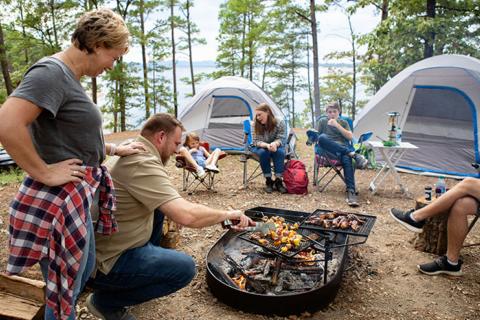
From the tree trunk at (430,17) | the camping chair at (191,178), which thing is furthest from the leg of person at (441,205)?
the tree trunk at (430,17)

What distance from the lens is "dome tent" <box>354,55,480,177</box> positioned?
5449 mm

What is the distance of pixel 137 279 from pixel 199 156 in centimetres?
321

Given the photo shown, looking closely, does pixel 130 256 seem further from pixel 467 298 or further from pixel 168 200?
pixel 467 298

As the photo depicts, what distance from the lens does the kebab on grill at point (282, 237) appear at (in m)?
2.54

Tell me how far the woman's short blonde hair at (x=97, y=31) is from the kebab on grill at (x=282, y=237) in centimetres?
162

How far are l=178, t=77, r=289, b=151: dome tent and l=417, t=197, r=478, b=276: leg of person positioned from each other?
4.53 m

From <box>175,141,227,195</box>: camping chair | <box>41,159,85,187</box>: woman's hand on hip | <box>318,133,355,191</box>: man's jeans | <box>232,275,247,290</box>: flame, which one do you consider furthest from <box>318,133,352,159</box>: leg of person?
<box>41,159,85,187</box>: woman's hand on hip

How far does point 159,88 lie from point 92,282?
11802mm

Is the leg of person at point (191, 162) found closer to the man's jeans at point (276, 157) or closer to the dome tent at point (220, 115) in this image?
the man's jeans at point (276, 157)

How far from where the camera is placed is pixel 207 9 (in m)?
14.1

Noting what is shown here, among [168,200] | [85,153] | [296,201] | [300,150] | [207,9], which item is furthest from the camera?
[207,9]

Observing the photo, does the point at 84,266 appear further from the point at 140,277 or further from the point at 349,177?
the point at 349,177

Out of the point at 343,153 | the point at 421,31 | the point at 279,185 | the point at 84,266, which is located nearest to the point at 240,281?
the point at 84,266

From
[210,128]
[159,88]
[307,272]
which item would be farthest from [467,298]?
[159,88]
